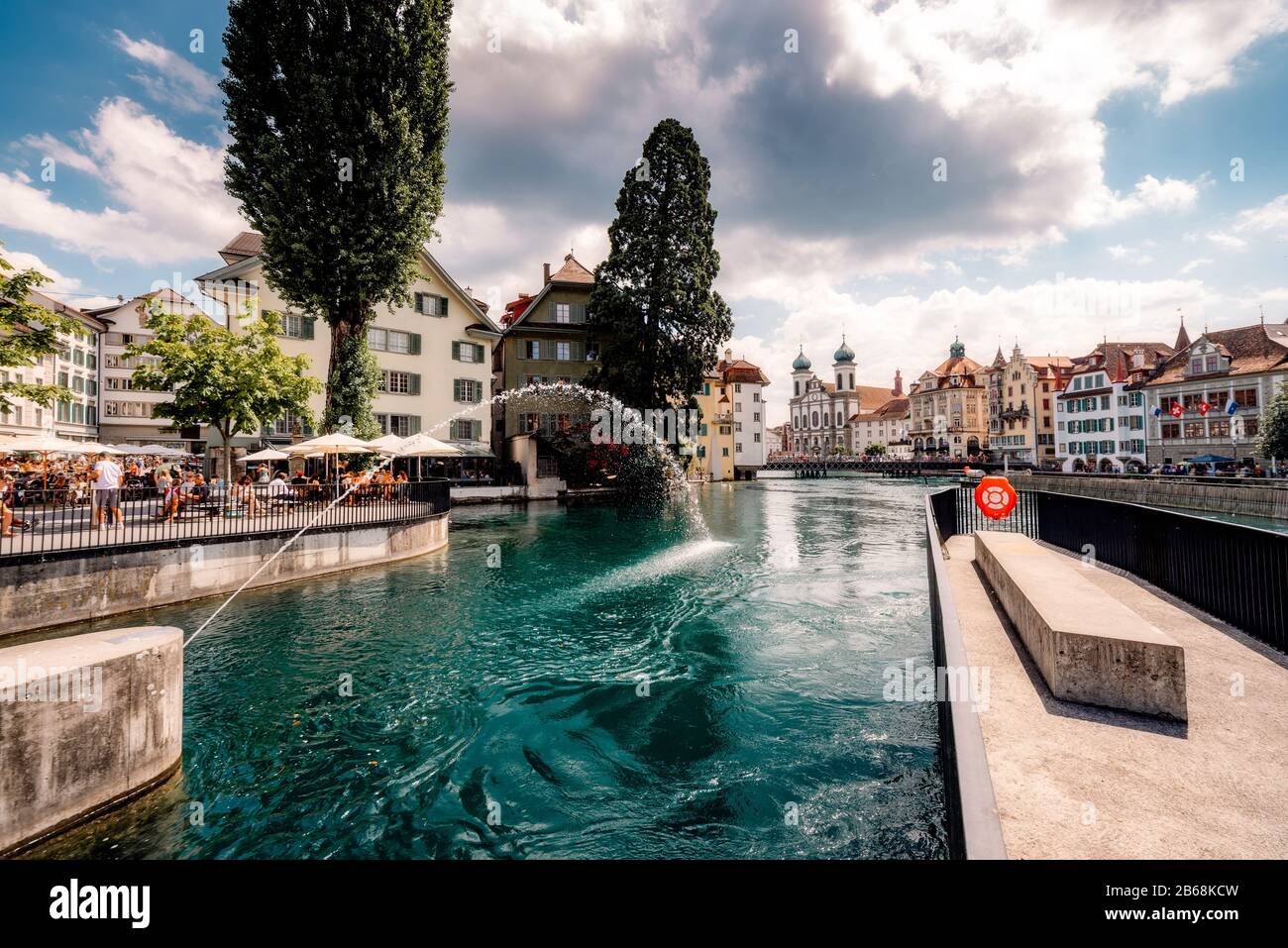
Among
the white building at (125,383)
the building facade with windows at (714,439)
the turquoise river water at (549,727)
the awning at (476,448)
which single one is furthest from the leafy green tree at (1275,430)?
the white building at (125,383)

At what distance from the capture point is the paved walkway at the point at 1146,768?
3.08 meters

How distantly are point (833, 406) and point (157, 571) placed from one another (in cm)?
17537

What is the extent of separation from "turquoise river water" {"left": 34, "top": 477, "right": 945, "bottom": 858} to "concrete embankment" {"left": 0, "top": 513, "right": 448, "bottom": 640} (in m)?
0.58

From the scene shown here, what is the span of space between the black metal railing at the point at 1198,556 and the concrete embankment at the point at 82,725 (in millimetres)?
11167

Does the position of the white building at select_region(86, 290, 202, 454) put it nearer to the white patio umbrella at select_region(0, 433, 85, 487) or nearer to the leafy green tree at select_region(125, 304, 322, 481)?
the leafy green tree at select_region(125, 304, 322, 481)

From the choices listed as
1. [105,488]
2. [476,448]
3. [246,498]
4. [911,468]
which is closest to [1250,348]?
[911,468]

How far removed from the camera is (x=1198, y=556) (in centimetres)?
793

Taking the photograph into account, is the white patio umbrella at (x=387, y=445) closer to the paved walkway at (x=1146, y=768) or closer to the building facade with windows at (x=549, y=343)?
the paved walkway at (x=1146, y=768)

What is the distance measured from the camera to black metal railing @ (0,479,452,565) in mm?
11875

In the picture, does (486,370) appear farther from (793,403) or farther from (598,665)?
(793,403)

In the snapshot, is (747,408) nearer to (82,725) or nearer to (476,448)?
(476,448)

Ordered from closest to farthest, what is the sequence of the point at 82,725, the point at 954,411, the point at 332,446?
the point at 82,725
the point at 332,446
the point at 954,411
